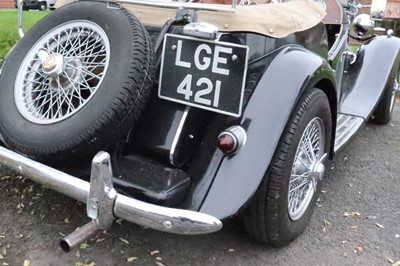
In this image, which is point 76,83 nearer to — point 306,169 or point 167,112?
point 167,112

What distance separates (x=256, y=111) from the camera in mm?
2666

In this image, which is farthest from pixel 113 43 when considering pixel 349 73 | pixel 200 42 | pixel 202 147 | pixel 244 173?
pixel 349 73

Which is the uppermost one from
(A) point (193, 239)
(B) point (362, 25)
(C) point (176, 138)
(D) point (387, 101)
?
(B) point (362, 25)

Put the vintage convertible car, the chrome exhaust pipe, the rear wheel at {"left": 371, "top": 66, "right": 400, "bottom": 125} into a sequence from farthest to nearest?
the rear wheel at {"left": 371, "top": 66, "right": 400, "bottom": 125}
the vintage convertible car
the chrome exhaust pipe

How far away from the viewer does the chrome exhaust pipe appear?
87.2 inches

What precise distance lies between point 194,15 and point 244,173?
0.91m

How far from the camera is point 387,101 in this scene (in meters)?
5.28

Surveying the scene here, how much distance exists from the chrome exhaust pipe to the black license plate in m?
0.78

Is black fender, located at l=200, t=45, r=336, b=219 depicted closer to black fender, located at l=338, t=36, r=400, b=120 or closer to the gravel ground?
the gravel ground

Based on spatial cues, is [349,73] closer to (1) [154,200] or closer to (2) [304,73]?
(2) [304,73]

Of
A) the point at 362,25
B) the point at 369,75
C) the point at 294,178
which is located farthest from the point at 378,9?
the point at 294,178

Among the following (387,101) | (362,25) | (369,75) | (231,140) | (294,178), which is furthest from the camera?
(387,101)

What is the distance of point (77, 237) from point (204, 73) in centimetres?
99

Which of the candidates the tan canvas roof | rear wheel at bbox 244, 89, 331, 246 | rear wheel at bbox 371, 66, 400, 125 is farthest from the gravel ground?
rear wheel at bbox 371, 66, 400, 125
